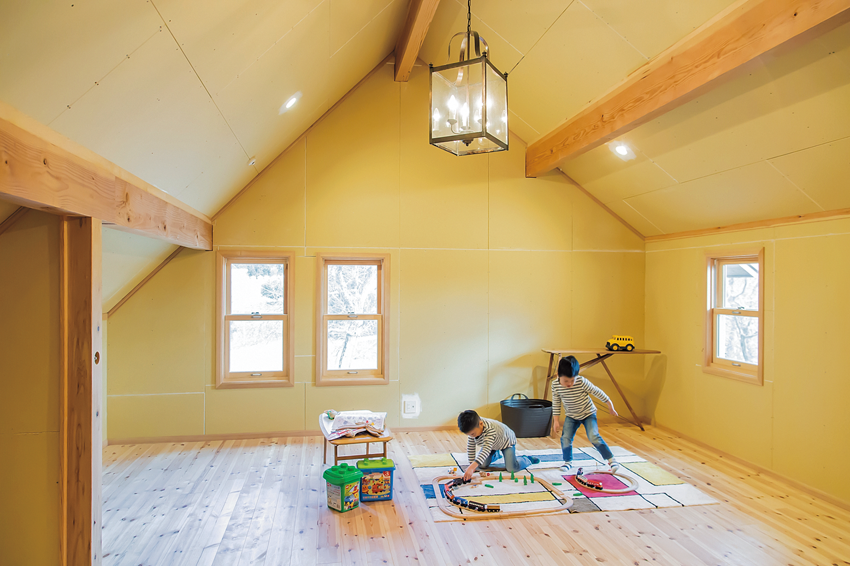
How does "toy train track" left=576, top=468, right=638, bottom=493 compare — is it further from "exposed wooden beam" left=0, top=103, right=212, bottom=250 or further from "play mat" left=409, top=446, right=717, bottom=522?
"exposed wooden beam" left=0, top=103, right=212, bottom=250

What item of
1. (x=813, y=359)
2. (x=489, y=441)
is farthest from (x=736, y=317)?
(x=489, y=441)

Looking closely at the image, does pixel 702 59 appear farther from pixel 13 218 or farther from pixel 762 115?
pixel 13 218

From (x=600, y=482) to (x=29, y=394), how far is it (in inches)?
146

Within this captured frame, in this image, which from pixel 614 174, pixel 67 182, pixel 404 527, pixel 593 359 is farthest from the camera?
pixel 593 359

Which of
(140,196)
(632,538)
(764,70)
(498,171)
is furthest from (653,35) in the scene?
(140,196)

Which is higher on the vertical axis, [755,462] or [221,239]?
[221,239]

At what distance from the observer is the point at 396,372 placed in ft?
17.0

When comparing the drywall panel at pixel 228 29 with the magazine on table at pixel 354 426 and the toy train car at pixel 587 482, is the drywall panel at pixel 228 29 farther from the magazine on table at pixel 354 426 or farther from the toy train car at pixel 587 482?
the toy train car at pixel 587 482

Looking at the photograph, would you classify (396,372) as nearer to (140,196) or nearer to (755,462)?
(140,196)

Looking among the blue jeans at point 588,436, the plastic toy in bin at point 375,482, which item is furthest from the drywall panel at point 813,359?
the plastic toy in bin at point 375,482

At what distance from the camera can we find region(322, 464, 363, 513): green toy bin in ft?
10.9

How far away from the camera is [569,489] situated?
372 cm

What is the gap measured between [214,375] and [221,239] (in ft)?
4.44

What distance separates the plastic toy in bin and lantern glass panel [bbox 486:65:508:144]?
2386 millimetres
